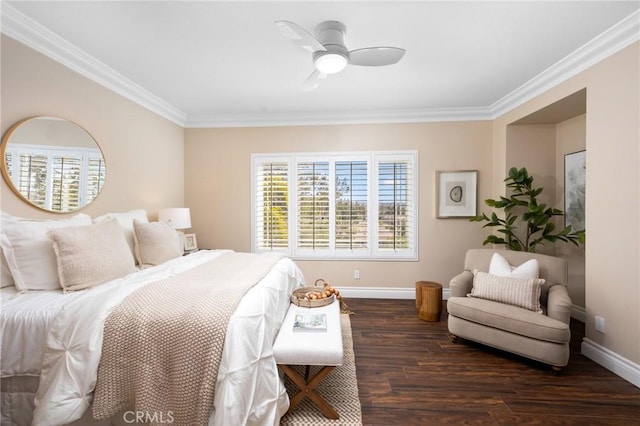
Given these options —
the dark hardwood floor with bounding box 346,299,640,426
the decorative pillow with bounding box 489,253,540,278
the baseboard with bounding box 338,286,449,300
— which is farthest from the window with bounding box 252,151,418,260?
the dark hardwood floor with bounding box 346,299,640,426

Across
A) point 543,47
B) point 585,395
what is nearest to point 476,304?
point 585,395

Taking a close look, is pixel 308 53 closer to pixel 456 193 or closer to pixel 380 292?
pixel 456 193

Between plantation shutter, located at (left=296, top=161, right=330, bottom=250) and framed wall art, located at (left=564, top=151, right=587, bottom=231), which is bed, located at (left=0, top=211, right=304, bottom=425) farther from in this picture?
framed wall art, located at (left=564, top=151, right=587, bottom=231)

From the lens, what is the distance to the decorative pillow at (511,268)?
2.52 meters

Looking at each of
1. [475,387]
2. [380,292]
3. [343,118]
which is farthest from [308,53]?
[380,292]

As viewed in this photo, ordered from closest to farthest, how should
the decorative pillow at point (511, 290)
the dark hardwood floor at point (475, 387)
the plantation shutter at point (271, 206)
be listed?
the dark hardwood floor at point (475, 387)
the decorative pillow at point (511, 290)
the plantation shutter at point (271, 206)

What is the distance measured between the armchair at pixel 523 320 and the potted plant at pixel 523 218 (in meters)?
0.50

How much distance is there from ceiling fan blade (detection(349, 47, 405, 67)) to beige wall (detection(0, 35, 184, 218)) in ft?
8.21

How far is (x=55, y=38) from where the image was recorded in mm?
2164

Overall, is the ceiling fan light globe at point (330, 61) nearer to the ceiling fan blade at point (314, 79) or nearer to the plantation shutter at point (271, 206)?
the ceiling fan blade at point (314, 79)

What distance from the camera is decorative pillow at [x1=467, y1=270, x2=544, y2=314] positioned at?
236 centimetres

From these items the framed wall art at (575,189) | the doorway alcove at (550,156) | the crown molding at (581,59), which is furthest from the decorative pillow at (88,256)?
the framed wall art at (575,189)

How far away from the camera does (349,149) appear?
398 cm

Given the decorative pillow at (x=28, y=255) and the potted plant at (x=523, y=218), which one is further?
the potted plant at (x=523, y=218)
